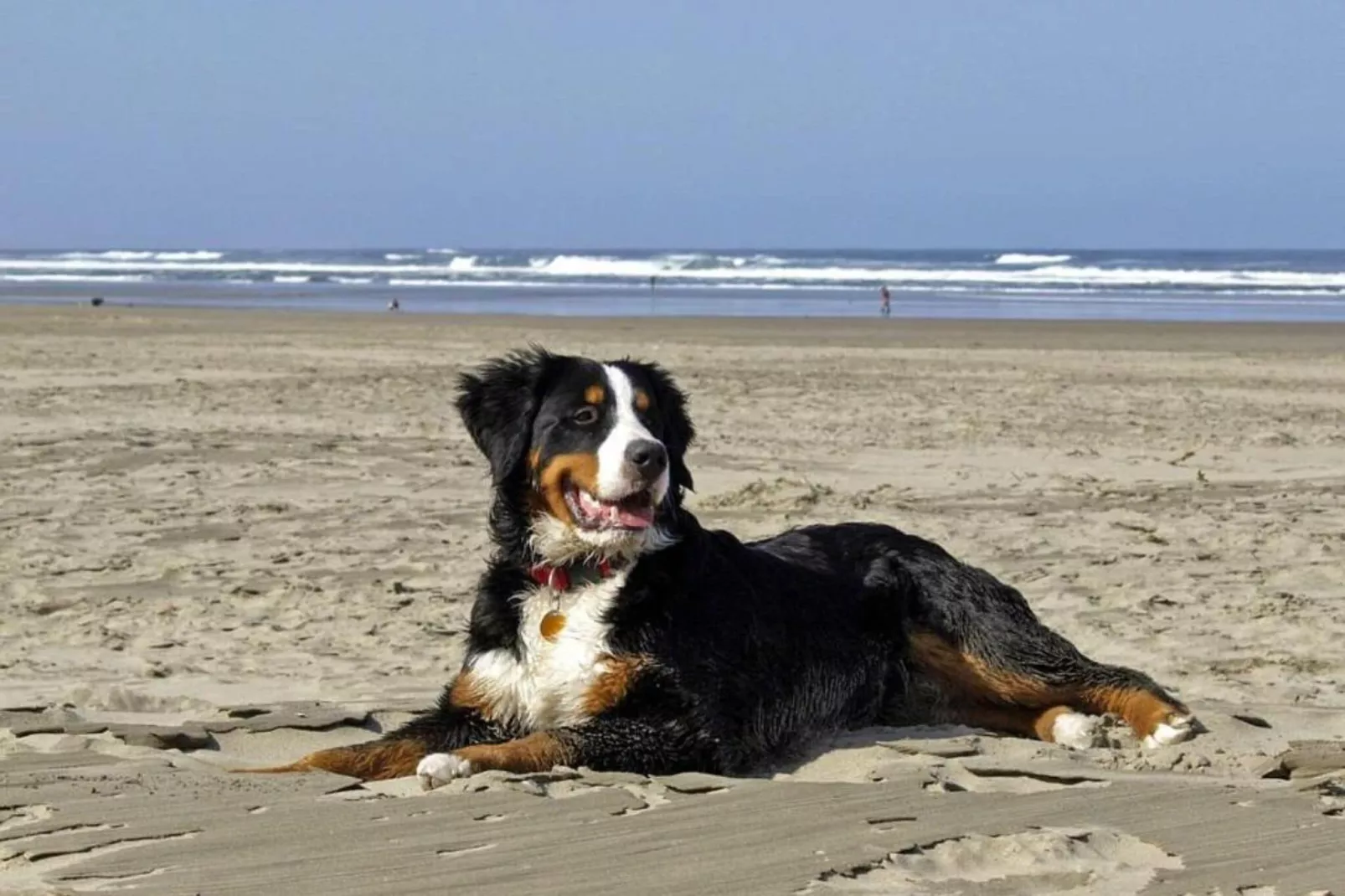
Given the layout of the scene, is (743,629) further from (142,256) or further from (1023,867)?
(142,256)

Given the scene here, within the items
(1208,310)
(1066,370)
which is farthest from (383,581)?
(1208,310)

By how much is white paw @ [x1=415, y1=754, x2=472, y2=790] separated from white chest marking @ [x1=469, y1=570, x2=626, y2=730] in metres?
0.52

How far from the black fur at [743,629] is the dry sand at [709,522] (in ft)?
0.77

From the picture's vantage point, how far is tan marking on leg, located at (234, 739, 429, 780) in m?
5.42

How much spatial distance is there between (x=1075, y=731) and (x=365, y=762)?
2.47m

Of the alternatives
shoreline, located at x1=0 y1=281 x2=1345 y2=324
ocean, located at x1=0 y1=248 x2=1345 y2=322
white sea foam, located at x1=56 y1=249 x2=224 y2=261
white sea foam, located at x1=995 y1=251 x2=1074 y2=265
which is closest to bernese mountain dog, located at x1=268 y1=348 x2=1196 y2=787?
shoreline, located at x1=0 y1=281 x2=1345 y2=324

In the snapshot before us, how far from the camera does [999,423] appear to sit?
54.1ft

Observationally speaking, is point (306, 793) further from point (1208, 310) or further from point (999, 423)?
point (1208, 310)

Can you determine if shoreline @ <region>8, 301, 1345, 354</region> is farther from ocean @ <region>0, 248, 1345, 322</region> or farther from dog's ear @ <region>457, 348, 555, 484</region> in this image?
dog's ear @ <region>457, 348, 555, 484</region>

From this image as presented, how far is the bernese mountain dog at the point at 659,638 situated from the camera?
5605mm

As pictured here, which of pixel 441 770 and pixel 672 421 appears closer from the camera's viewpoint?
pixel 441 770

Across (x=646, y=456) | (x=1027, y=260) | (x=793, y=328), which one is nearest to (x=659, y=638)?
(x=646, y=456)

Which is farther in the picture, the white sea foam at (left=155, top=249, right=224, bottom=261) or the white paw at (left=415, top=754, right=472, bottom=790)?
the white sea foam at (left=155, top=249, right=224, bottom=261)

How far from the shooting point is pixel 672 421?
20.3 ft
